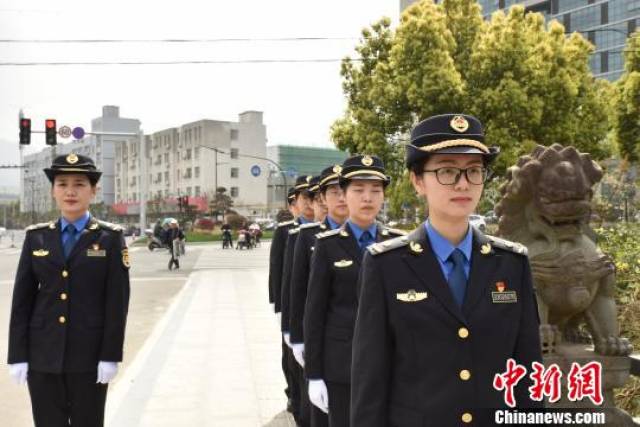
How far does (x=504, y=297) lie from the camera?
2133 mm

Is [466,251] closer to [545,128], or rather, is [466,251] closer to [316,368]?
[316,368]

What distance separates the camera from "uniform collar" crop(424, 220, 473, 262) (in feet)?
7.14

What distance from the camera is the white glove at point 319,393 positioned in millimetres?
3592

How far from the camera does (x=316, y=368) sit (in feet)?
11.8

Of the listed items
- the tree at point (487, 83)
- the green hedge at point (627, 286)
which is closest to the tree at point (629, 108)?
the tree at point (487, 83)

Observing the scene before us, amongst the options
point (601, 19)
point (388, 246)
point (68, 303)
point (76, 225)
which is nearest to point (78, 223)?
point (76, 225)

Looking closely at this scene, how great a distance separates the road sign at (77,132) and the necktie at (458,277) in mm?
21804

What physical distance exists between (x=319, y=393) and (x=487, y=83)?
1759 centimetres

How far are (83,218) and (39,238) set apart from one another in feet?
0.88

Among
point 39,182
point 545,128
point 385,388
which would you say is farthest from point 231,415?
point 39,182

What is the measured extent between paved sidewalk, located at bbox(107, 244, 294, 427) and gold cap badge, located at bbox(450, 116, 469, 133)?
3819mm

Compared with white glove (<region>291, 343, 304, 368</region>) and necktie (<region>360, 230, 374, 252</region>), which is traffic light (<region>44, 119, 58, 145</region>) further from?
necktie (<region>360, 230, 374, 252</region>)

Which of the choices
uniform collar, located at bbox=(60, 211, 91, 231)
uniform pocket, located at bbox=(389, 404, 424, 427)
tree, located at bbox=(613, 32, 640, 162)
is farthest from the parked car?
tree, located at bbox=(613, 32, 640, 162)

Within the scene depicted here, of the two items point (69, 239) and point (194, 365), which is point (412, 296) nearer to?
point (69, 239)
